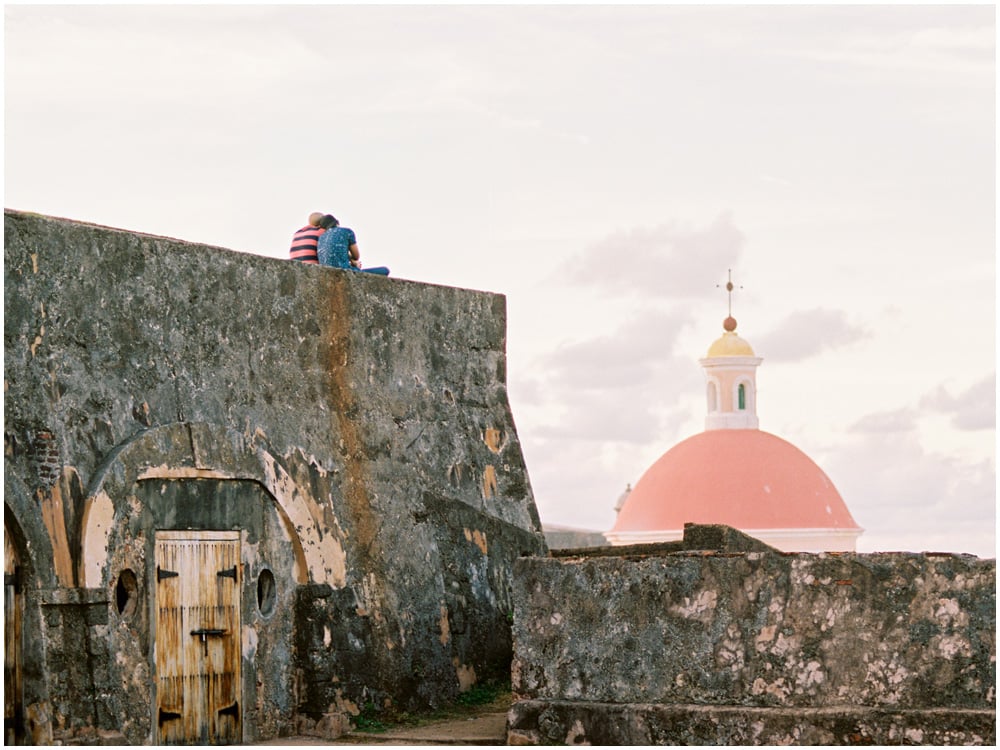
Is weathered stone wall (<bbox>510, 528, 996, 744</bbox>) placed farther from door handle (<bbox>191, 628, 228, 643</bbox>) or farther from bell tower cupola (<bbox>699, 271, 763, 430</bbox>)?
bell tower cupola (<bbox>699, 271, 763, 430</bbox>)

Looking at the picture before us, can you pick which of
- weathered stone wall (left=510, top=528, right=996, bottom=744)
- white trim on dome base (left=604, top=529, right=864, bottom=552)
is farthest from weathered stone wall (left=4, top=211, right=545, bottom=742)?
white trim on dome base (left=604, top=529, right=864, bottom=552)

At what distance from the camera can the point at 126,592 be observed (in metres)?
12.5

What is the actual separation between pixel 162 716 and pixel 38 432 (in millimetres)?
2193

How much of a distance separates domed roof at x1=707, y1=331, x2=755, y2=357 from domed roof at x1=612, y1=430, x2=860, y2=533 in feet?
10.5

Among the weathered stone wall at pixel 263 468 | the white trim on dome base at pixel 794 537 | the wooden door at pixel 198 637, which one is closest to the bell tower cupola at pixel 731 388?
the white trim on dome base at pixel 794 537

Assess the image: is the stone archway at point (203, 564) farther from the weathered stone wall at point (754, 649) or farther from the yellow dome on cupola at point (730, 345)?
the yellow dome on cupola at point (730, 345)

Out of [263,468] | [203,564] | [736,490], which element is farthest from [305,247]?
[736,490]

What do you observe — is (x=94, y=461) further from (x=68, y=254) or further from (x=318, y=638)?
(x=318, y=638)

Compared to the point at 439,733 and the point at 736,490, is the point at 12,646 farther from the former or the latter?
the point at 736,490

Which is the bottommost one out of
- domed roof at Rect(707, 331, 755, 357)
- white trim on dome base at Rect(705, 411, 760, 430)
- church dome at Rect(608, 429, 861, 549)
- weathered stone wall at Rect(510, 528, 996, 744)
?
weathered stone wall at Rect(510, 528, 996, 744)

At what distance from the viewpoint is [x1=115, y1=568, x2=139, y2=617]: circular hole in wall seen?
12375 mm

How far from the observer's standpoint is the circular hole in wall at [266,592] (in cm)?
1360

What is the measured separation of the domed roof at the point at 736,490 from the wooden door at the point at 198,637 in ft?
116

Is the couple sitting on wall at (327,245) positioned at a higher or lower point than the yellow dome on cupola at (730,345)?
lower
